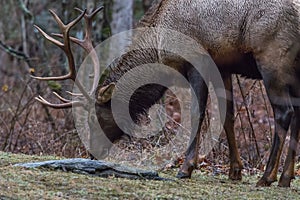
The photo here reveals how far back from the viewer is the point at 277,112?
24.5 feet

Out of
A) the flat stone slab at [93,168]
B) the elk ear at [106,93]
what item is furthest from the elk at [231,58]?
the flat stone slab at [93,168]

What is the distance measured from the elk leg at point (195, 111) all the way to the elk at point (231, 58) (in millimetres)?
10

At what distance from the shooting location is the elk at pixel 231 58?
24.3 ft

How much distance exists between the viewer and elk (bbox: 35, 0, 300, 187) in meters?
7.39

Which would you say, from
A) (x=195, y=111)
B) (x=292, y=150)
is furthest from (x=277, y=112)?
(x=195, y=111)

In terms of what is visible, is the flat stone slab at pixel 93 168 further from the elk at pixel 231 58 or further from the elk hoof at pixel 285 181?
the elk hoof at pixel 285 181

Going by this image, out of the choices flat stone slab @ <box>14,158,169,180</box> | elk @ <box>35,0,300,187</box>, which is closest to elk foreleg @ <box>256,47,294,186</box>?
elk @ <box>35,0,300,187</box>

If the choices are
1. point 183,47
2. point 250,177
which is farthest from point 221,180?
point 183,47

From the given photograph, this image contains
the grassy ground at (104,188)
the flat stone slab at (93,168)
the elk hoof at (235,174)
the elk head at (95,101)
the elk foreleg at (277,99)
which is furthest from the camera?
the elk head at (95,101)

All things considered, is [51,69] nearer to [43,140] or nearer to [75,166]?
[43,140]

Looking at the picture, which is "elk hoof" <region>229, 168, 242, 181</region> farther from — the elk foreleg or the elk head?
the elk head

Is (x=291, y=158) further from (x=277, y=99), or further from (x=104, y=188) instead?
(x=104, y=188)

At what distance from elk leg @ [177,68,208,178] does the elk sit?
0.03 ft

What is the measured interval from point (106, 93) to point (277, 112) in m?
1.92
